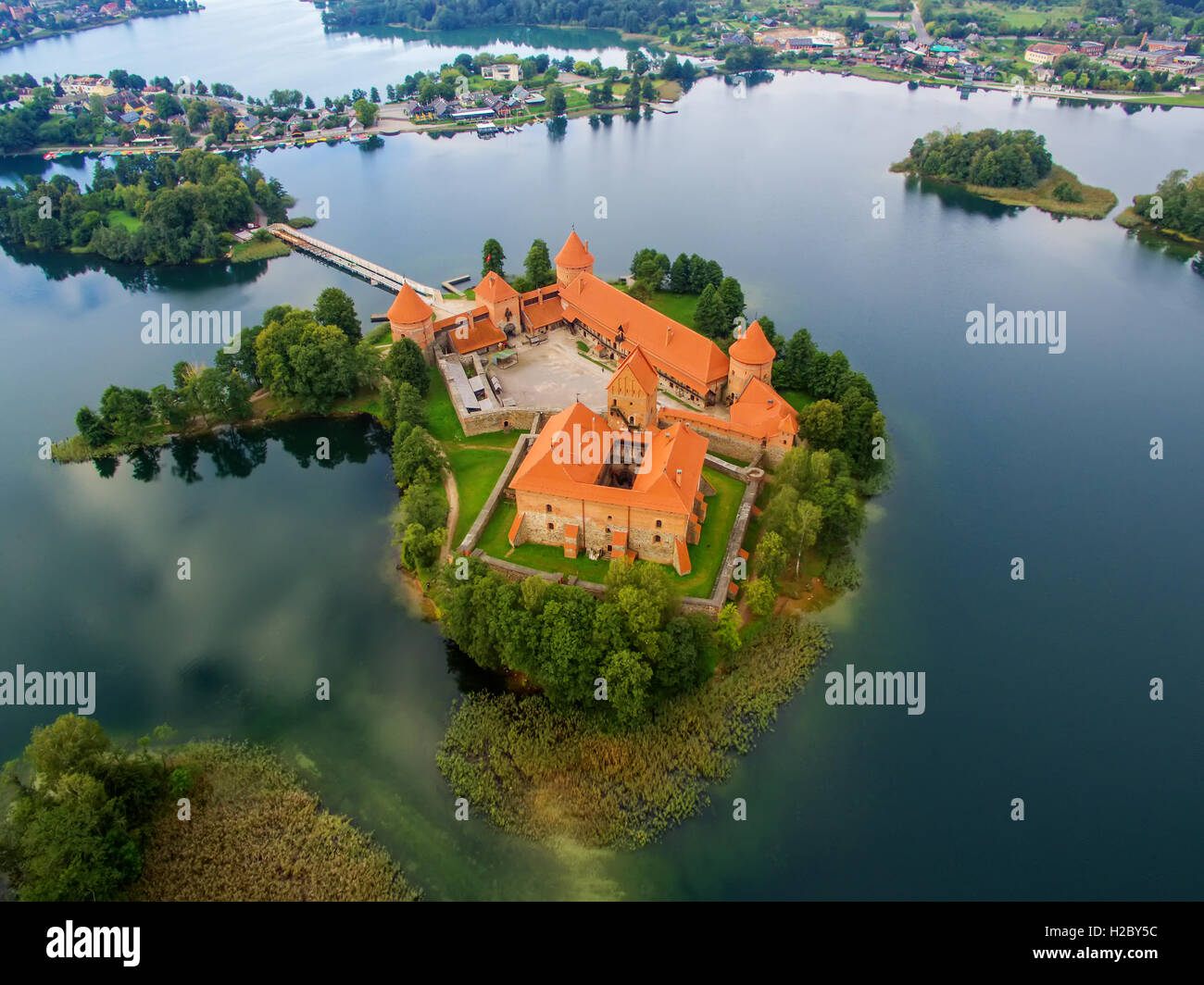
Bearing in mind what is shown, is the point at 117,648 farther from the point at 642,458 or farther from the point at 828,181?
the point at 828,181

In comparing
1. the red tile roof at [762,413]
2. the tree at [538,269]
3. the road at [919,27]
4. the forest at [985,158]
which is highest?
the road at [919,27]

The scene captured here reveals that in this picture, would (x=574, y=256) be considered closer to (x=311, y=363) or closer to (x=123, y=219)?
(x=311, y=363)

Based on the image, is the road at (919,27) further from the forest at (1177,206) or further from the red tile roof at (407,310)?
the red tile roof at (407,310)

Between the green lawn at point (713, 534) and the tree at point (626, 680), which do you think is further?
the green lawn at point (713, 534)

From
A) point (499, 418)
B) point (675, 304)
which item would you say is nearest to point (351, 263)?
point (675, 304)

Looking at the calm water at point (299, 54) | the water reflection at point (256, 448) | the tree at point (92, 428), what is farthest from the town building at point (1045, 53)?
the tree at point (92, 428)

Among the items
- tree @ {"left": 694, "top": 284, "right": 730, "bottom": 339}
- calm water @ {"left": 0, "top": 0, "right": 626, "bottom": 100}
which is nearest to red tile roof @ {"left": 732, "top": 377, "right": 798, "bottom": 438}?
tree @ {"left": 694, "top": 284, "right": 730, "bottom": 339}
